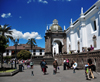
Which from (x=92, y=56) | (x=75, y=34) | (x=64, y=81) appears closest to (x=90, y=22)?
(x=75, y=34)

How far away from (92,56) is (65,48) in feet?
66.9

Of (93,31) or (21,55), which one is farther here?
(21,55)

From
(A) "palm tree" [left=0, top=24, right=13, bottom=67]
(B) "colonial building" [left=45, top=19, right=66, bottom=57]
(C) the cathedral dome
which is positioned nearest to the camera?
(A) "palm tree" [left=0, top=24, right=13, bottom=67]

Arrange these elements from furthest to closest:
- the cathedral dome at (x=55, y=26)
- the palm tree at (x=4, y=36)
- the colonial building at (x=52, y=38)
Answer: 1. the cathedral dome at (x=55, y=26)
2. the colonial building at (x=52, y=38)
3. the palm tree at (x=4, y=36)

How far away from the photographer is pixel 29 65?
1961 cm

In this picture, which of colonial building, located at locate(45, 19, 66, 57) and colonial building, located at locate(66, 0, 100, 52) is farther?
colonial building, located at locate(45, 19, 66, 57)

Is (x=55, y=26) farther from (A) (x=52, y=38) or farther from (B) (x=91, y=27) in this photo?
(B) (x=91, y=27)

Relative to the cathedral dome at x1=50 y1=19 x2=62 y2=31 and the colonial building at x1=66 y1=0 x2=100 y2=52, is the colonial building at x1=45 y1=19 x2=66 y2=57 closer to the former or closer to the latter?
the cathedral dome at x1=50 y1=19 x2=62 y2=31

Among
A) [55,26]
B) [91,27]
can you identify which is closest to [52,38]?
[55,26]

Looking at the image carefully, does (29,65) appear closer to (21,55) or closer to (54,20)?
(54,20)

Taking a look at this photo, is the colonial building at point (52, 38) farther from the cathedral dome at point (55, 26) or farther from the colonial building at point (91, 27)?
the colonial building at point (91, 27)

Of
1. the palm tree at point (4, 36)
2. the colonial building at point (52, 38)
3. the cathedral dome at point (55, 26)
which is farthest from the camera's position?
the cathedral dome at point (55, 26)

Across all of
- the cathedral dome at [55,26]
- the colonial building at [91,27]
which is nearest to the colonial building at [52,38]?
the cathedral dome at [55,26]

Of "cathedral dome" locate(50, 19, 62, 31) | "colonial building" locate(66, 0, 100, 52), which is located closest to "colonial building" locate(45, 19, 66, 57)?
"cathedral dome" locate(50, 19, 62, 31)
